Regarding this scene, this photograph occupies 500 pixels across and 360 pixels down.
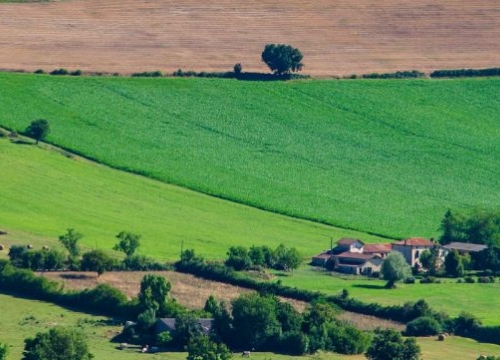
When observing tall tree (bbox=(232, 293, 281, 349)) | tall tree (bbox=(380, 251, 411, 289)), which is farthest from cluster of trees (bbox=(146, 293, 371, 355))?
tall tree (bbox=(380, 251, 411, 289))

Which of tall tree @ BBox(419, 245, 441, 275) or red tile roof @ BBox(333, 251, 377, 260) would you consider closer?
red tile roof @ BBox(333, 251, 377, 260)

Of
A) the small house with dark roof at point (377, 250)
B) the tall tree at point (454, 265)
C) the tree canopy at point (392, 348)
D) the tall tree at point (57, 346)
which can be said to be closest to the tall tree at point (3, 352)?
the tall tree at point (57, 346)

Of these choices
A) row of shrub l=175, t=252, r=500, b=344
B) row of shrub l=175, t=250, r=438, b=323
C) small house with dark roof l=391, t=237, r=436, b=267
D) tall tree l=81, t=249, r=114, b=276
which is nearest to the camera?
row of shrub l=175, t=252, r=500, b=344

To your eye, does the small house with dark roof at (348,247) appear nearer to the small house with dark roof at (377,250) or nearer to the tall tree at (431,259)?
the small house with dark roof at (377,250)

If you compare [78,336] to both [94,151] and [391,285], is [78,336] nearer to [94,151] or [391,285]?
[391,285]

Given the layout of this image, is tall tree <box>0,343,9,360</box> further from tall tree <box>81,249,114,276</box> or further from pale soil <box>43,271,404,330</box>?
tall tree <box>81,249,114,276</box>

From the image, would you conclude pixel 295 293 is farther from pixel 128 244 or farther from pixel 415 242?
pixel 415 242

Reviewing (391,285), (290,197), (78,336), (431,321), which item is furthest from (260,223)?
(78,336)
